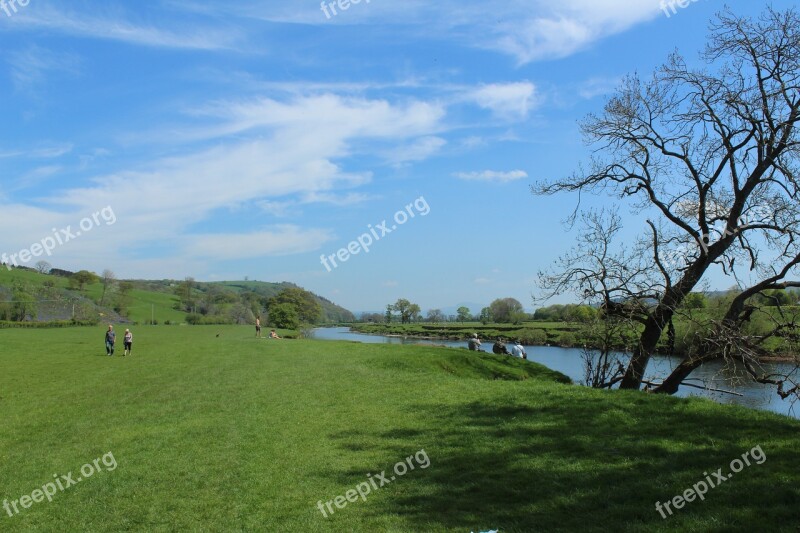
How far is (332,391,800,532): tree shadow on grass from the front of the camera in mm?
7059

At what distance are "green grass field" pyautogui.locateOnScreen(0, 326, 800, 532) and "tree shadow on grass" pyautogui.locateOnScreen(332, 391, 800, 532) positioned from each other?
1.5 inches

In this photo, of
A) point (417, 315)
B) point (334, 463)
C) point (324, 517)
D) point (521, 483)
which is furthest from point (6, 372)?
point (417, 315)

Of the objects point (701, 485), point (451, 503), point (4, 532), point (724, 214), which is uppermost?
point (724, 214)

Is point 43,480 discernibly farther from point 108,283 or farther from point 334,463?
point 108,283

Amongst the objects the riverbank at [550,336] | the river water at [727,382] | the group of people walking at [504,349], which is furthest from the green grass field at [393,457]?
the group of people walking at [504,349]

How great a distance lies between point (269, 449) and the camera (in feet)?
40.4

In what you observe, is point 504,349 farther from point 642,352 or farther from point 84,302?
point 84,302

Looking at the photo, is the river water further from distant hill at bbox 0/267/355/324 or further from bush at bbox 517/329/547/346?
distant hill at bbox 0/267/355/324

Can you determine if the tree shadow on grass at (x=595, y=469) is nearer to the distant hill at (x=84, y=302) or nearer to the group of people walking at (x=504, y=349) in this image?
the group of people walking at (x=504, y=349)

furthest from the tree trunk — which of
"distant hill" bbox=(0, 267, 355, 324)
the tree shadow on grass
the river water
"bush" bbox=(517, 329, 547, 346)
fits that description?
"distant hill" bbox=(0, 267, 355, 324)

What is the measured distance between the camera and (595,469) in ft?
29.5

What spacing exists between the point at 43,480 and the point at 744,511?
12.2 meters

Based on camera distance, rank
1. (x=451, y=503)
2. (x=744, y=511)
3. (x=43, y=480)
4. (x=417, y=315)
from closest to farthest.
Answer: (x=744, y=511) → (x=451, y=503) → (x=43, y=480) → (x=417, y=315)

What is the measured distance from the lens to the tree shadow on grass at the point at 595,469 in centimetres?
706
